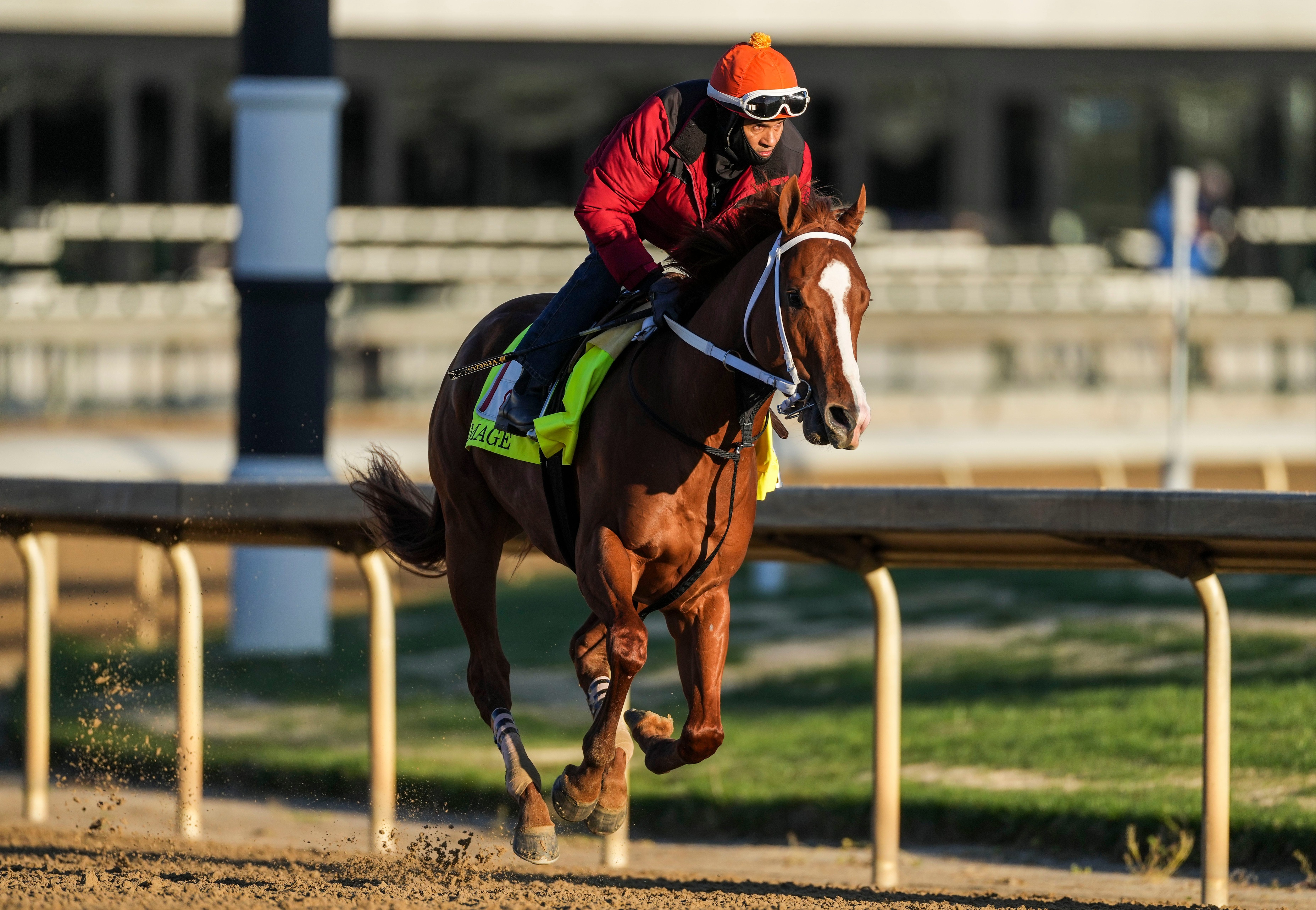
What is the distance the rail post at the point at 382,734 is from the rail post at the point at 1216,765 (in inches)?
95.0

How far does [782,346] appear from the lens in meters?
4.17

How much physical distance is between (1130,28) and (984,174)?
7.82ft

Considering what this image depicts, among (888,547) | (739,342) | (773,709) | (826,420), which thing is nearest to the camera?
(826,420)

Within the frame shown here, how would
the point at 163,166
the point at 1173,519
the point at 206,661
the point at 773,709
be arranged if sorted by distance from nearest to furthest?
the point at 1173,519, the point at 206,661, the point at 773,709, the point at 163,166

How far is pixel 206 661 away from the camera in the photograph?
773 cm

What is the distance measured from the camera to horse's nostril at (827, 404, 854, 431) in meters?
3.97

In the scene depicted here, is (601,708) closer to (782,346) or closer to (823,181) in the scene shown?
(782,346)

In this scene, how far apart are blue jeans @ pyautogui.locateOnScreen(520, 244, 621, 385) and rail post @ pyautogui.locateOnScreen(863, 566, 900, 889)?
1167mm

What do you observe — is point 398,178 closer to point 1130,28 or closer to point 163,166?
point 163,166

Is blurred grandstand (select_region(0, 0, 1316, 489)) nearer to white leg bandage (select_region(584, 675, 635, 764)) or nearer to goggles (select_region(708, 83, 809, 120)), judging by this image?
white leg bandage (select_region(584, 675, 635, 764))

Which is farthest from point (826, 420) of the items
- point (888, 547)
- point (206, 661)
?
point (206, 661)

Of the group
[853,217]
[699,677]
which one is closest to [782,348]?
[853,217]

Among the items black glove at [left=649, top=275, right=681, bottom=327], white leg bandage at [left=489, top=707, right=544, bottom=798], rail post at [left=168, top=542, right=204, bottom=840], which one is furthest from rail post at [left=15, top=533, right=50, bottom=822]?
black glove at [left=649, top=275, right=681, bottom=327]

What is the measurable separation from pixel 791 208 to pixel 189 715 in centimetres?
289
